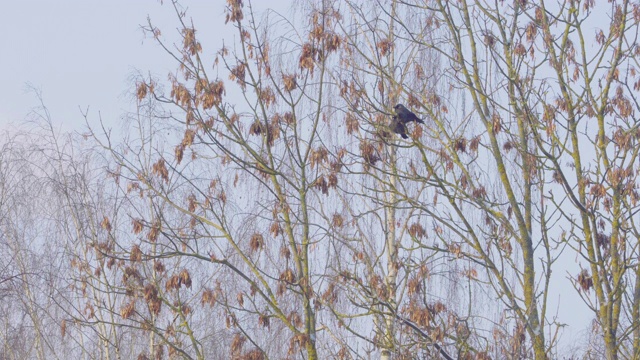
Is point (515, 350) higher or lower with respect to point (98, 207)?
lower

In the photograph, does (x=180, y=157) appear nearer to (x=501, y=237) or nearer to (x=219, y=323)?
(x=501, y=237)

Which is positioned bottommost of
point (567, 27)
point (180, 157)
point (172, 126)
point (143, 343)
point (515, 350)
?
point (515, 350)

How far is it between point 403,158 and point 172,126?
12.5 ft

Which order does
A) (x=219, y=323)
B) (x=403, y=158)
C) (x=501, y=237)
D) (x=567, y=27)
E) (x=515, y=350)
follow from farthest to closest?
1. (x=219, y=323)
2. (x=403, y=158)
3. (x=567, y=27)
4. (x=501, y=237)
5. (x=515, y=350)

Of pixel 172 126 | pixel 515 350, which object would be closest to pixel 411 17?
pixel 172 126

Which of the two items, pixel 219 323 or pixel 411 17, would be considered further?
pixel 219 323

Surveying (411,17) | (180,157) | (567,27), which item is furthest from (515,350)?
(411,17)

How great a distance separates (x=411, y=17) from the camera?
11688 millimetres

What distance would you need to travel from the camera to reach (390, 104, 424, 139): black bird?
628 centimetres

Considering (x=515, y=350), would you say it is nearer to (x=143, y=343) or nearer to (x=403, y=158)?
(x=403, y=158)

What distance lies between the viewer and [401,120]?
6.38 meters

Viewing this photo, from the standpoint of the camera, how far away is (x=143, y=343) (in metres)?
15.8

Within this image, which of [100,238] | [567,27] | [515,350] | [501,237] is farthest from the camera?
[100,238]

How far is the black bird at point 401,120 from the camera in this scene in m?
6.28
